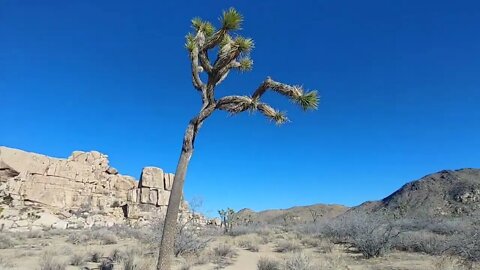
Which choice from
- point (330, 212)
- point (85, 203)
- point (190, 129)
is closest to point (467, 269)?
point (190, 129)

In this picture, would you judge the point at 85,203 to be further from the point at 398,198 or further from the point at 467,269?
the point at 398,198

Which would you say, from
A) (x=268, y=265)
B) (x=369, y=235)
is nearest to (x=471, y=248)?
(x=268, y=265)

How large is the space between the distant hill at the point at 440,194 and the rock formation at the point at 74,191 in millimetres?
27245

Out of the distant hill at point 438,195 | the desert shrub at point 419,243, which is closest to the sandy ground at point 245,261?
the desert shrub at point 419,243

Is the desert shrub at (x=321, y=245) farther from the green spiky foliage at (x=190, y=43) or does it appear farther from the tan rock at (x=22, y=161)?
the tan rock at (x=22, y=161)

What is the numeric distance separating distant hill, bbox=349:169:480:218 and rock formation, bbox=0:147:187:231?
89.4 ft

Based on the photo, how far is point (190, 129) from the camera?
28.1 feet

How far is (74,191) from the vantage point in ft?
146

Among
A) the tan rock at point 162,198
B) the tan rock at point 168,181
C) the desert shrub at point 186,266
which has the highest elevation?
the tan rock at point 168,181

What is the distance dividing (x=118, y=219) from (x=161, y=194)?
23.5ft

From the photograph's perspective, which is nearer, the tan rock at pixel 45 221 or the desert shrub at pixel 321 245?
the desert shrub at pixel 321 245

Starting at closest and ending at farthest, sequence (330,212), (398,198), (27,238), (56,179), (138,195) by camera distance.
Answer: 1. (27,238)
2. (56,179)
3. (138,195)
4. (398,198)
5. (330,212)

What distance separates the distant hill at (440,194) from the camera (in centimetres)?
4800

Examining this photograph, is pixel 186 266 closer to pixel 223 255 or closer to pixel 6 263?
pixel 223 255
